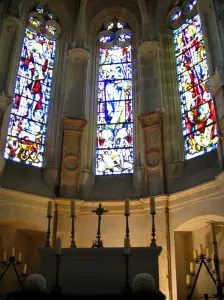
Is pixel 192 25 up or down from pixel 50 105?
up

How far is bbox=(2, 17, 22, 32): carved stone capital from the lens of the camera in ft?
33.3

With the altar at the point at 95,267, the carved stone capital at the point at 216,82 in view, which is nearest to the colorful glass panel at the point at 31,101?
the carved stone capital at the point at 216,82

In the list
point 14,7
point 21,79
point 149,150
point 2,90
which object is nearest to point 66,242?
point 149,150

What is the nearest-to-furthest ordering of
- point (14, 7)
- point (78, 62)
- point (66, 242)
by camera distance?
1. point (66, 242)
2. point (14, 7)
3. point (78, 62)

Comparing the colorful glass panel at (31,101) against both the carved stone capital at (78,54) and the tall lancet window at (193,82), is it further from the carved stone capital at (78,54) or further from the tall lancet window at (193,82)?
the tall lancet window at (193,82)

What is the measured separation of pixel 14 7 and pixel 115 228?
697 cm

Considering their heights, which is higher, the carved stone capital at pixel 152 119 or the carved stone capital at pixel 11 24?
the carved stone capital at pixel 11 24

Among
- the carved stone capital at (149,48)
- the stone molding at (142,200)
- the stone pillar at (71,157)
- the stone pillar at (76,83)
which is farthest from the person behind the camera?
the carved stone capital at (149,48)

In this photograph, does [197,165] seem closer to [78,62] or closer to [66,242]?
[66,242]

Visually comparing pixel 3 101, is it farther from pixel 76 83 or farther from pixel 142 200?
pixel 142 200

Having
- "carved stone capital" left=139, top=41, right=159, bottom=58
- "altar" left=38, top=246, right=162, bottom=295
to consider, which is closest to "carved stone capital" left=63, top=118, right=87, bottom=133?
"carved stone capital" left=139, top=41, right=159, bottom=58

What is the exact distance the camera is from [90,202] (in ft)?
30.7

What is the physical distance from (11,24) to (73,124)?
11.1 ft

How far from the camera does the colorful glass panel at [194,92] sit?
361 inches
